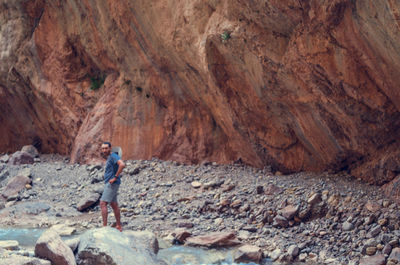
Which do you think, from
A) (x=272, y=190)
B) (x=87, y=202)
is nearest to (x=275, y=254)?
(x=272, y=190)

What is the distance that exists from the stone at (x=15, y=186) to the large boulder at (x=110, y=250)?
6.22 m

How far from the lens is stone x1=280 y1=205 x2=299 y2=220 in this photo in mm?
7172

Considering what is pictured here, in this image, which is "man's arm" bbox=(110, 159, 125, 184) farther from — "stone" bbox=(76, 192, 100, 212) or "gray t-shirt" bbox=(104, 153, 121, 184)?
"stone" bbox=(76, 192, 100, 212)

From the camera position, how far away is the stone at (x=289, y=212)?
7.17 metres

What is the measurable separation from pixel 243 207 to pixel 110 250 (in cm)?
333

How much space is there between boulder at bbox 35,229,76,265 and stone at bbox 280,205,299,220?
340 cm

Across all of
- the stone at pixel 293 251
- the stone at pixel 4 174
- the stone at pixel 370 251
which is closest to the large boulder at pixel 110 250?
the stone at pixel 293 251

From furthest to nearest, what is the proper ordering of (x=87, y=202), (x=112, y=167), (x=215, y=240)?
(x=87, y=202) → (x=112, y=167) → (x=215, y=240)

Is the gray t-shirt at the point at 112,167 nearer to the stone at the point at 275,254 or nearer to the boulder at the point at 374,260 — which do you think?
the stone at the point at 275,254

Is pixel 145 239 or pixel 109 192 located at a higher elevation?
pixel 109 192

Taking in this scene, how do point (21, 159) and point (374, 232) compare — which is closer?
point (374, 232)

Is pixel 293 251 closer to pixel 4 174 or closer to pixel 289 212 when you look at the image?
pixel 289 212

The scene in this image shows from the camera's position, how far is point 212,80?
380 inches

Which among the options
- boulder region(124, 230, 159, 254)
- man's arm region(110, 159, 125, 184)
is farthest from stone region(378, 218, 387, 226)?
man's arm region(110, 159, 125, 184)
